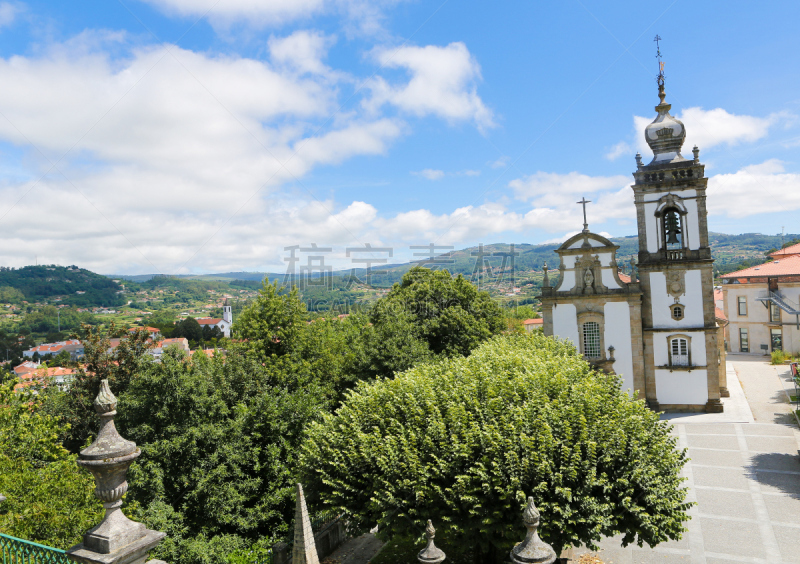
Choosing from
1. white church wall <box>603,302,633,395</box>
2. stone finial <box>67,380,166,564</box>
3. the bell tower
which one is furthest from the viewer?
white church wall <box>603,302,633,395</box>

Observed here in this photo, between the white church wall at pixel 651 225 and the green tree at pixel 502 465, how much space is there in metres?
19.8

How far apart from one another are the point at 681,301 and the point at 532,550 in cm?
2771

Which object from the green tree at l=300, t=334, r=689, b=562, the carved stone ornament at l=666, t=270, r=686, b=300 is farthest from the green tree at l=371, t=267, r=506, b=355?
the green tree at l=300, t=334, r=689, b=562

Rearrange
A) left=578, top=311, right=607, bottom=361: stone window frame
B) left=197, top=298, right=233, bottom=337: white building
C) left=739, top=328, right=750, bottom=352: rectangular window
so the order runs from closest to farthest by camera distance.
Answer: left=578, top=311, right=607, bottom=361: stone window frame < left=739, top=328, right=750, bottom=352: rectangular window < left=197, top=298, right=233, bottom=337: white building

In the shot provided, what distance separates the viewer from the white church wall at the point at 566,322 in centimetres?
3144

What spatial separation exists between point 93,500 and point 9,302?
9542 centimetres

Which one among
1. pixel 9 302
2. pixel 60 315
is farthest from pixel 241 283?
pixel 60 315

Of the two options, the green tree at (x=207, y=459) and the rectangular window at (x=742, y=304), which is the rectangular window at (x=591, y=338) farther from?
the rectangular window at (x=742, y=304)

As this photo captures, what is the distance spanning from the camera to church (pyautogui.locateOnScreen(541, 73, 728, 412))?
30.1 metres

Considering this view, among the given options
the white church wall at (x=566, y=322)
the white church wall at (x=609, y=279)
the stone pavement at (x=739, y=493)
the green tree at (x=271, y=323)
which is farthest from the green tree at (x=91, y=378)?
the white church wall at (x=609, y=279)

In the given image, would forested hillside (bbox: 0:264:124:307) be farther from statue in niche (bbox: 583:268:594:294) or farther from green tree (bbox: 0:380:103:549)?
statue in niche (bbox: 583:268:594:294)

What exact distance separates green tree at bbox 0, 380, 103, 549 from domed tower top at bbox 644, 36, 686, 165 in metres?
34.0

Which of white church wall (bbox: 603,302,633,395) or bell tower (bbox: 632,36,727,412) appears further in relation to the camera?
white church wall (bbox: 603,302,633,395)

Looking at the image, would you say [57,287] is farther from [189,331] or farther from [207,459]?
[207,459]
